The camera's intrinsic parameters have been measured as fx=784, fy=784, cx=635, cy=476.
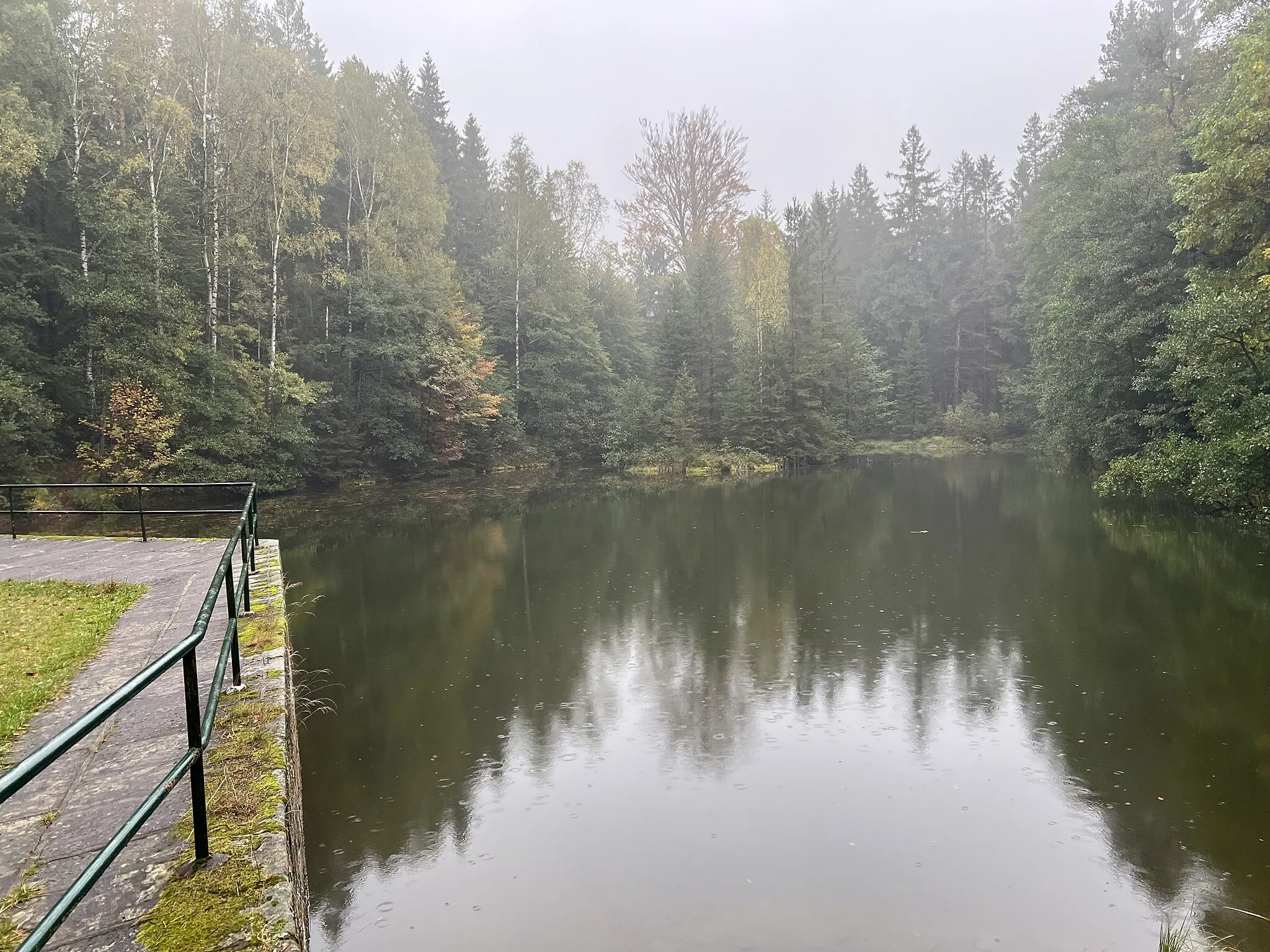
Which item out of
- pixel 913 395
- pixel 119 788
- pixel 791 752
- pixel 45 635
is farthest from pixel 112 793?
pixel 913 395

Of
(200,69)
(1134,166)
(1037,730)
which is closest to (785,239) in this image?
Result: (1134,166)

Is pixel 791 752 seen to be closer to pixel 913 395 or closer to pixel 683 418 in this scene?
pixel 683 418

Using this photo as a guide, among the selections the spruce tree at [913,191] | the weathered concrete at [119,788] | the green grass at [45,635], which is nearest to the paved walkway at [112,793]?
the weathered concrete at [119,788]

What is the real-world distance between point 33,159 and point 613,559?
1442 centimetres

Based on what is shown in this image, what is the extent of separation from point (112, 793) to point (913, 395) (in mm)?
49260

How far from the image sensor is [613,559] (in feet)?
48.7

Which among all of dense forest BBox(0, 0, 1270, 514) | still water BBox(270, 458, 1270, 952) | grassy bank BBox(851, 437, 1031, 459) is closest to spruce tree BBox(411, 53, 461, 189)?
dense forest BBox(0, 0, 1270, 514)

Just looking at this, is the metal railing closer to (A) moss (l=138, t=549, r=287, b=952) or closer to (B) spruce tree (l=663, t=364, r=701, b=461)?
(A) moss (l=138, t=549, r=287, b=952)

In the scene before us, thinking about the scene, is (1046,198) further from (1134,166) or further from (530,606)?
(530,606)

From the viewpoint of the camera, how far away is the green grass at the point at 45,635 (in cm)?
485

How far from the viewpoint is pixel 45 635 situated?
6273mm

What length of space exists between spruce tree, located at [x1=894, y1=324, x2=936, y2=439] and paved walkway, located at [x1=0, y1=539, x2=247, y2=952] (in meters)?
45.7

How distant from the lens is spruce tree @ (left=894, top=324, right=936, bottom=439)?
47.8m

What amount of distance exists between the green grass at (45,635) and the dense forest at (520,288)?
11.4m
